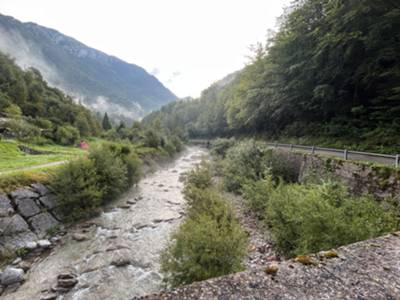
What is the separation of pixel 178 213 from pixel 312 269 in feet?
29.4

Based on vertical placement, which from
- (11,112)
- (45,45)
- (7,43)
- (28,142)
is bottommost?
(28,142)

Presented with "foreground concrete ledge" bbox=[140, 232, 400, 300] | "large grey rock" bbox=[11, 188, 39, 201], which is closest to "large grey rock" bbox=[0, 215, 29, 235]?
"large grey rock" bbox=[11, 188, 39, 201]

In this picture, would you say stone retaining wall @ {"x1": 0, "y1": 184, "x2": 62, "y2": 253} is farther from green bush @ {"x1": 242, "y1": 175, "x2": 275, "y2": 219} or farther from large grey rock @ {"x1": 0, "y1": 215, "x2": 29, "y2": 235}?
green bush @ {"x1": 242, "y1": 175, "x2": 275, "y2": 219}

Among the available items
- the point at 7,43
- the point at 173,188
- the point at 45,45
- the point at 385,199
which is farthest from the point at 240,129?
the point at 45,45

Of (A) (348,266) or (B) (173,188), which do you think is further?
(B) (173,188)

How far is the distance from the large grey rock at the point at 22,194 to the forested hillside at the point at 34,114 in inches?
641

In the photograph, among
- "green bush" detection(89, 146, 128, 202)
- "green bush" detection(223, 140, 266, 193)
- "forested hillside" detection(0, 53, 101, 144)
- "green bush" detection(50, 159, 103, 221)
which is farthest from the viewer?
"forested hillside" detection(0, 53, 101, 144)

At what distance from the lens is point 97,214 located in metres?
9.94

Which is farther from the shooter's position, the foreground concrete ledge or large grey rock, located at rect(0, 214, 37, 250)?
large grey rock, located at rect(0, 214, 37, 250)

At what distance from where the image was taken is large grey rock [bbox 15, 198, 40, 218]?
7463 millimetres

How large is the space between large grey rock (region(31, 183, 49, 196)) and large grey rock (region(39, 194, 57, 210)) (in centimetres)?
18

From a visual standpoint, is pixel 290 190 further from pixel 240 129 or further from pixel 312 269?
pixel 240 129

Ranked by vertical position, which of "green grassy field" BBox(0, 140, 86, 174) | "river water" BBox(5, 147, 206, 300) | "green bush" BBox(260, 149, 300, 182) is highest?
"green bush" BBox(260, 149, 300, 182)

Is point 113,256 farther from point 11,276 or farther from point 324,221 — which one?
point 324,221
